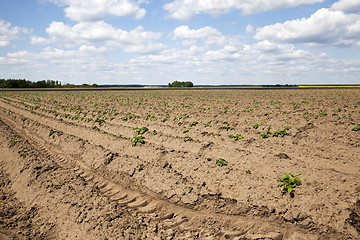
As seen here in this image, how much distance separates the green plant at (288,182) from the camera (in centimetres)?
570

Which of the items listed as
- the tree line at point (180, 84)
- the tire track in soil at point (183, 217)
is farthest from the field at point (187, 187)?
the tree line at point (180, 84)

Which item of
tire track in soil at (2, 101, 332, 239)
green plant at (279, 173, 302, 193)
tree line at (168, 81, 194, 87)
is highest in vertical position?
tree line at (168, 81, 194, 87)

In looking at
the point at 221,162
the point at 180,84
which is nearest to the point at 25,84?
the point at 180,84

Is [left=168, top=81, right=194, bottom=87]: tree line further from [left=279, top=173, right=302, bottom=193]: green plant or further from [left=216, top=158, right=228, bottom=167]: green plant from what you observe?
[left=279, top=173, right=302, bottom=193]: green plant

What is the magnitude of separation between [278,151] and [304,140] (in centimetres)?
191

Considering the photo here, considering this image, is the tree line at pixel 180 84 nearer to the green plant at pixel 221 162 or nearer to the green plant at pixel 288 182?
the green plant at pixel 221 162

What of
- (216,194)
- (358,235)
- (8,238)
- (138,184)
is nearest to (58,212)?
(8,238)

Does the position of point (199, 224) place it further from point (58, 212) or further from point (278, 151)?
point (278, 151)

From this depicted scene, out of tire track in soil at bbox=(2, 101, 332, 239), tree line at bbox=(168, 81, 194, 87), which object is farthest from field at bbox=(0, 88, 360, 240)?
tree line at bbox=(168, 81, 194, 87)

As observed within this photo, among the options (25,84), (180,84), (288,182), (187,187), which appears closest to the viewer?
(288,182)

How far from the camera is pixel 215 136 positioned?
1051cm

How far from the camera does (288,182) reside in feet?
19.2

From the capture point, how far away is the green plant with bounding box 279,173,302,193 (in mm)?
5703

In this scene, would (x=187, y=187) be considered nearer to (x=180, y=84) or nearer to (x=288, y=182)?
(x=288, y=182)
